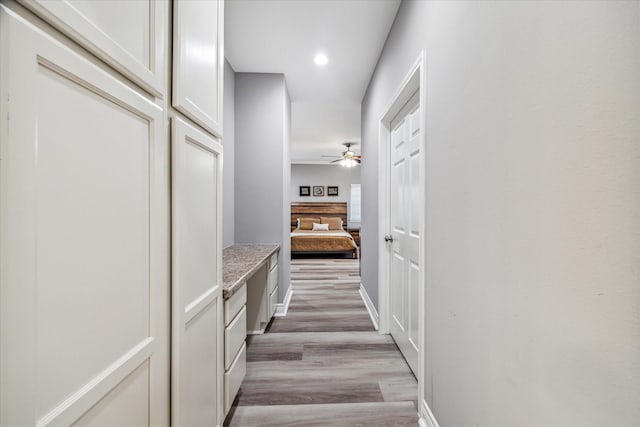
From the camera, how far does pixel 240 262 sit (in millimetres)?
2275

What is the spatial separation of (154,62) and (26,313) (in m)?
0.69

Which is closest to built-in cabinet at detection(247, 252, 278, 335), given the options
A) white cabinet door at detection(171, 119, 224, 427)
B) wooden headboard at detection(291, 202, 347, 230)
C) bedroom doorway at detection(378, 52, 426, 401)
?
bedroom doorway at detection(378, 52, 426, 401)

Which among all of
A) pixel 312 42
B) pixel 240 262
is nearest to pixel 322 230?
pixel 312 42

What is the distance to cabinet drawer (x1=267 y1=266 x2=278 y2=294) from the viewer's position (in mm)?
2913

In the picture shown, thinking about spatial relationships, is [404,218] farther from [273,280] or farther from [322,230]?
[322,230]

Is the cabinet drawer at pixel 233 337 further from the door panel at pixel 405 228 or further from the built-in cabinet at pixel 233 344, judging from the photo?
the door panel at pixel 405 228

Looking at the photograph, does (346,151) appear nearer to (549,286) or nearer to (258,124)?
(258,124)

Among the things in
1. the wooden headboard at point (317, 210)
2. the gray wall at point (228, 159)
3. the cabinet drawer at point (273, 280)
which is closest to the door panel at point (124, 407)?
the cabinet drawer at point (273, 280)

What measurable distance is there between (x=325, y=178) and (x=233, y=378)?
8038 mm

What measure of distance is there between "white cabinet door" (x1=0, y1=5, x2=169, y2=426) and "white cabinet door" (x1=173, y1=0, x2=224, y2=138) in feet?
0.70

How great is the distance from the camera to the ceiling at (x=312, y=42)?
2.26 meters

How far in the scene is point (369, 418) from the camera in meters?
1.72

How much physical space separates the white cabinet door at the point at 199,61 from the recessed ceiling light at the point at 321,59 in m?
1.70

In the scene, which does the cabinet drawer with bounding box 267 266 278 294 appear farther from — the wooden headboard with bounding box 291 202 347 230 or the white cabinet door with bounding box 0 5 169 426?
the wooden headboard with bounding box 291 202 347 230
